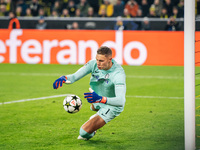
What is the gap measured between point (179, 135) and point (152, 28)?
12330 mm

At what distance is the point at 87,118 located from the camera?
834 centimetres

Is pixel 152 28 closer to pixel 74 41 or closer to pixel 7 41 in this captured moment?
pixel 74 41

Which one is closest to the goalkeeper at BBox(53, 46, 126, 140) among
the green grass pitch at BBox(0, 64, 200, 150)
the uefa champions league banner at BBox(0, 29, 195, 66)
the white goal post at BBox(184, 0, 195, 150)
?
the green grass pitch at BBox(0, 64, 200, 150)

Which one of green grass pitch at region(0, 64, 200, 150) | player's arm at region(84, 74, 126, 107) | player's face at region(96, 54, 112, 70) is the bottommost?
green grass pitch at region(0, 64, 200, 150)

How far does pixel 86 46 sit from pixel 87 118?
9319 millimetres

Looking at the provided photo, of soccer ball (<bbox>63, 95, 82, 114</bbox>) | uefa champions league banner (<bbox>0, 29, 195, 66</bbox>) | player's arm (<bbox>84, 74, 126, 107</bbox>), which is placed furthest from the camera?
uefa champions league banner (<bbox>0, 29, 195, 66</bbox>)

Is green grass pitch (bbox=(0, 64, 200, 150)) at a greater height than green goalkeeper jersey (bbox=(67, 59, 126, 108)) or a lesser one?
lesser

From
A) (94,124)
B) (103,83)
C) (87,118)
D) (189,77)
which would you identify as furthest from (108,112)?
(87,118)

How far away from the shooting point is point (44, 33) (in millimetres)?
17969

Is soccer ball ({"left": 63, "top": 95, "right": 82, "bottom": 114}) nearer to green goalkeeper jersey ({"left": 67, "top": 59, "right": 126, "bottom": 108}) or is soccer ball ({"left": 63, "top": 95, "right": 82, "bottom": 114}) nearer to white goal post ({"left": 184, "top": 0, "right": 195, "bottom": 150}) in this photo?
green goalkeeper jersey ({"left": 67, "top": 59, "right": 126, "bottom": 108})

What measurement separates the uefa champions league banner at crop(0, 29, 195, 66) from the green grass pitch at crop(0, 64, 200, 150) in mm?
2633

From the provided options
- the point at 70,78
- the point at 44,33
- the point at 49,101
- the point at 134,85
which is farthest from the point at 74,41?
the point at 70,78

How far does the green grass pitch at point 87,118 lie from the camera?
6.38 meters

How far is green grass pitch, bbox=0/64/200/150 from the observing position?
6376mm
